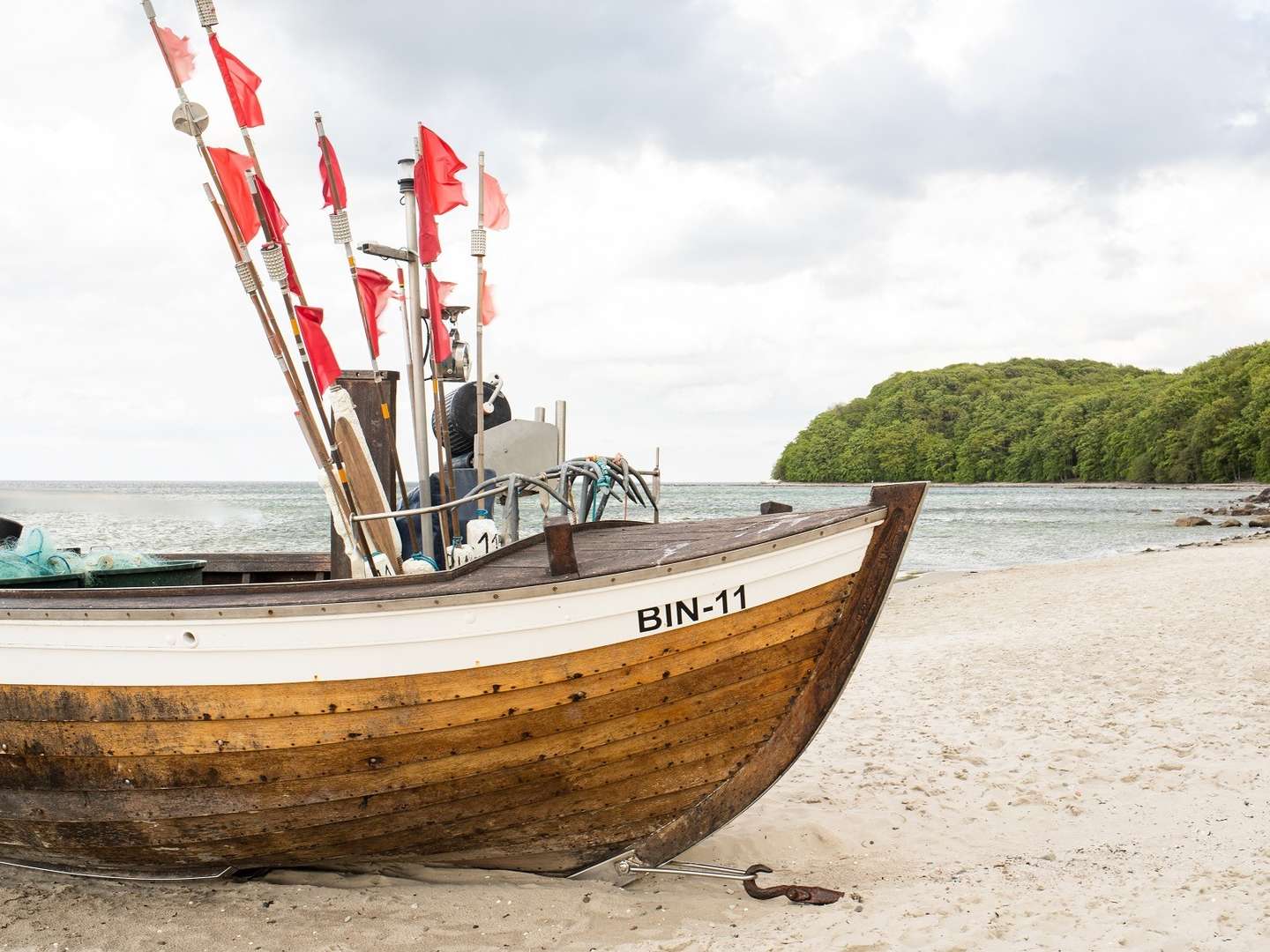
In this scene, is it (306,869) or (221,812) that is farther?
(306,869)

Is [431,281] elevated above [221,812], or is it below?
above

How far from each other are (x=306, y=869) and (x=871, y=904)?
2.51m

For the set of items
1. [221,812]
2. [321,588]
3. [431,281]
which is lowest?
[221,812]

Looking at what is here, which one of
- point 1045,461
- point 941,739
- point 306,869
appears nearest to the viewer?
point 306,869

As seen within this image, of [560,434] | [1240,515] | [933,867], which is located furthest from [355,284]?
[1240,515]

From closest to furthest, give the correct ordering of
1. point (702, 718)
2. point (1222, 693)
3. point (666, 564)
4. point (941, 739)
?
point (666, 564)
point (702, 718)
point (941, 739)
point (1222, 693)

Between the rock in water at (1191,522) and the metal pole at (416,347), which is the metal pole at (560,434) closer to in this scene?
the metal pole at (416,347)

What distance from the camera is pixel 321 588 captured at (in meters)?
3.99

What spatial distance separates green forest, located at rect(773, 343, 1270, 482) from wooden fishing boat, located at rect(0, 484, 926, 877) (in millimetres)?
85435

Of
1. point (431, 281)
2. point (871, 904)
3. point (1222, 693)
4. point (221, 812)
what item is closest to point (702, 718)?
point (871, 904)

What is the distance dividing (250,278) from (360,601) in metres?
2.02

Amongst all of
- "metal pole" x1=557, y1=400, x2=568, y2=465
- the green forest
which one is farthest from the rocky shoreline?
"metal pole" x1=557, y1=400, x2=568, y2=465

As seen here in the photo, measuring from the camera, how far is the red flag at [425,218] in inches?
198

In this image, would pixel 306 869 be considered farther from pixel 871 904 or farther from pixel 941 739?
pixel 941 739
